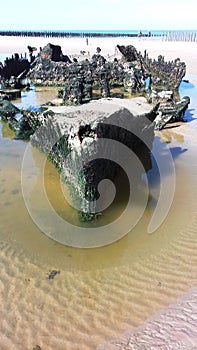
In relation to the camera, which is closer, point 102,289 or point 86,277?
point 102,289

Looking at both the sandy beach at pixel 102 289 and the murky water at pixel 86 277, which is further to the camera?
the murky water at pixel 86 277

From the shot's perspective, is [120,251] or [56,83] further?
[56,83]

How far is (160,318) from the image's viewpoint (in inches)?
186

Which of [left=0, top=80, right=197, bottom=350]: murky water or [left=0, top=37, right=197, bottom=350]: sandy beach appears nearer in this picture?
[left=0, top=37, right=197, bottom=350]: sandy beach

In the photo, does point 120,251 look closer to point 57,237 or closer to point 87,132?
point 57,237

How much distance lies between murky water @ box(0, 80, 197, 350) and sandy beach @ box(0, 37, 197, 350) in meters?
0.02

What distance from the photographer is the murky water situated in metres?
4.64

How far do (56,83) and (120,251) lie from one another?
753 inches

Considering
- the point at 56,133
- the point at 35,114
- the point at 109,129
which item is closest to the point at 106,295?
the point at 109,129

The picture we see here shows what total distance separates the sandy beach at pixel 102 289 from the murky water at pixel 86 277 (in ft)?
0.05

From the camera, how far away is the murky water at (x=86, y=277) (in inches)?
183

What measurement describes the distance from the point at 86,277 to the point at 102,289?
38 cm

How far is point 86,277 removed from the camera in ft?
18.2

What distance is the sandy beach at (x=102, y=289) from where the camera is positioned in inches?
176
